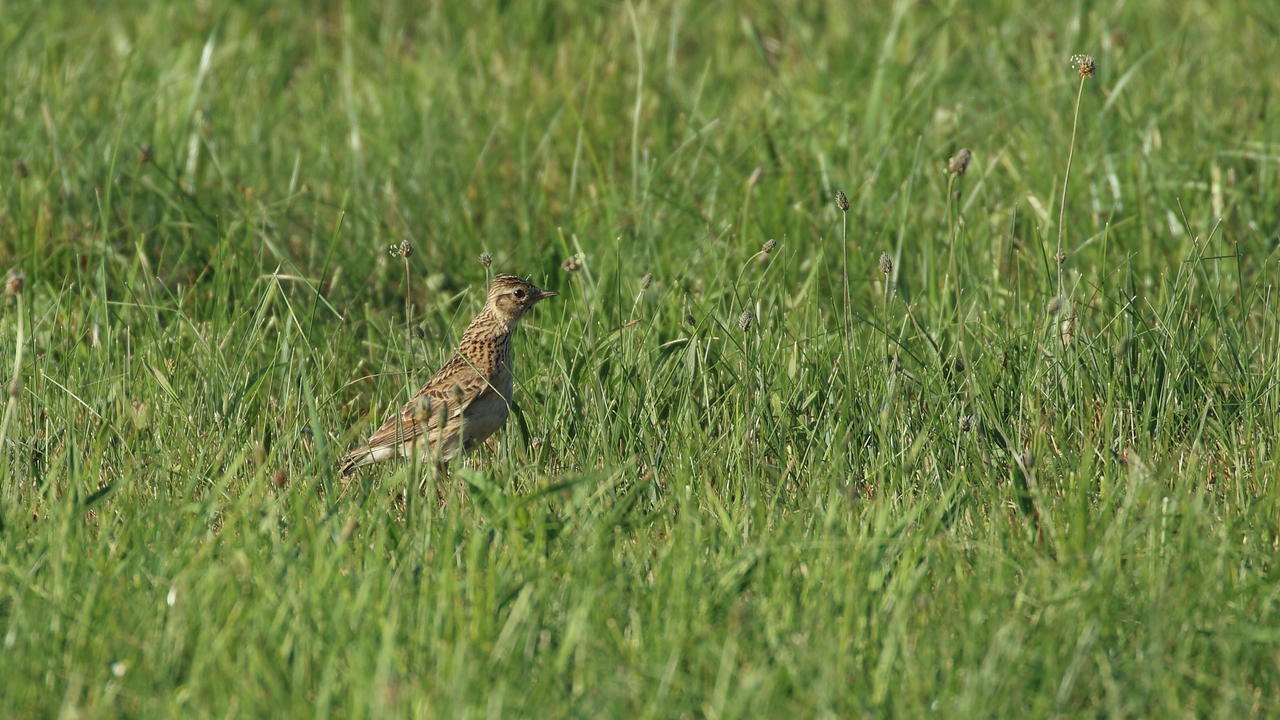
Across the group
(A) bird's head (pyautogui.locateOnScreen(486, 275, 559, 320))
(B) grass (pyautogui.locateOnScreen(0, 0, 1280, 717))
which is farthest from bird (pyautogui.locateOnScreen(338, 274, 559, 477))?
(B) grass (pyautogui.locateOnScreen(0, 0, 1280, 717))

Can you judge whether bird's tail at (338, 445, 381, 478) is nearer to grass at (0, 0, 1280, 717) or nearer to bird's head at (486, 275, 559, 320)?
grass at (0, 0, 1280, 717)

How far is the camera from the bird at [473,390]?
18.4ft

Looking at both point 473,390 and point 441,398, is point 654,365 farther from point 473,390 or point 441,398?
→ point 441,398

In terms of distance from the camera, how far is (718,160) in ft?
24.7

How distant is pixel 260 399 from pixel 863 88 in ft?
12.8

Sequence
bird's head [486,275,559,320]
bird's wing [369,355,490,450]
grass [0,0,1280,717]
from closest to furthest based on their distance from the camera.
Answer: grass [0,0,1280,717], bird's wing [369,355,490,450], bird's head [486,275,559,320]

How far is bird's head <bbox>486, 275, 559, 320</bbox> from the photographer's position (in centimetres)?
598

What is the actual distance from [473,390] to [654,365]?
611 mm

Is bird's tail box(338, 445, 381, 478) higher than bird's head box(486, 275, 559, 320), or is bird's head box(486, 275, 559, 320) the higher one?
bird's head box(486, 275, 559, 320)

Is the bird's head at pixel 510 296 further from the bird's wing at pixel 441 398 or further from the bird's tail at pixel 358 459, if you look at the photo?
the bird's tail at pixel 358 459

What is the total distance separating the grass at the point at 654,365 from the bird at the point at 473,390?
15cm

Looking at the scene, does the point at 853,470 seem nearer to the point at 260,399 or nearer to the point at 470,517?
the point at 470,517

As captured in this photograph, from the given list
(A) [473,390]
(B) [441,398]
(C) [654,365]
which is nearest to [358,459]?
(B) [441,398]

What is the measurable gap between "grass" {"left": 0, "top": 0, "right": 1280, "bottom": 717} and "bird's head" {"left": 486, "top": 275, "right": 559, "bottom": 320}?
0.78 ft
